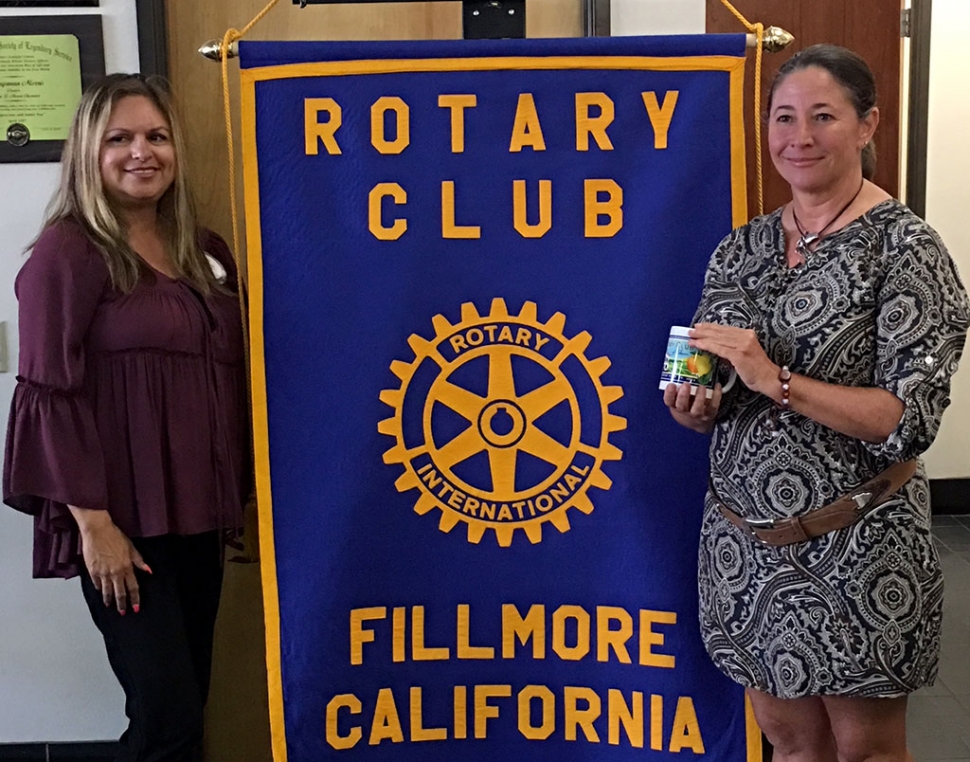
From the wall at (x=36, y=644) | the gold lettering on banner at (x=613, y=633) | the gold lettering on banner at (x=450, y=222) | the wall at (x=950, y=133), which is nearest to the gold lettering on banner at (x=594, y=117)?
the gold lettering on banner at (x=450, y=222)

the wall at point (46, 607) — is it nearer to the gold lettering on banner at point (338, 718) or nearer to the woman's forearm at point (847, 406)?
the gold lettering on banner at point (338, 718)

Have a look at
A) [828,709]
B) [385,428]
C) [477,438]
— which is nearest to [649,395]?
[477,438]

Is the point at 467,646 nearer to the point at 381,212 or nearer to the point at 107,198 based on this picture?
the point at 381,212

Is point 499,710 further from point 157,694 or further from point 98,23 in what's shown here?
point 98,23

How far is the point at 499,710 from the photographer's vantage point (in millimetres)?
1998

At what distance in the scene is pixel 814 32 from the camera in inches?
91.2

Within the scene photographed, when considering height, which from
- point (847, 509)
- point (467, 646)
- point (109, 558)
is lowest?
point (467, 646)

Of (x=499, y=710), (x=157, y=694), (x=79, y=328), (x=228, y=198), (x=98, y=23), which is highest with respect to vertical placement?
(x=98, y=23)

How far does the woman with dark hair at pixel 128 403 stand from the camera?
179 cm

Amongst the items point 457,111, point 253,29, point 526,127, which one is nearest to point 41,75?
point 253,29

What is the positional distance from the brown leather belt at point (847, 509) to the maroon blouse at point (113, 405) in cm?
96

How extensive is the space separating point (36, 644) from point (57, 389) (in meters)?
0.91

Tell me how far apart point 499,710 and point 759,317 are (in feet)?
2.86

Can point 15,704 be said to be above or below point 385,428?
below
